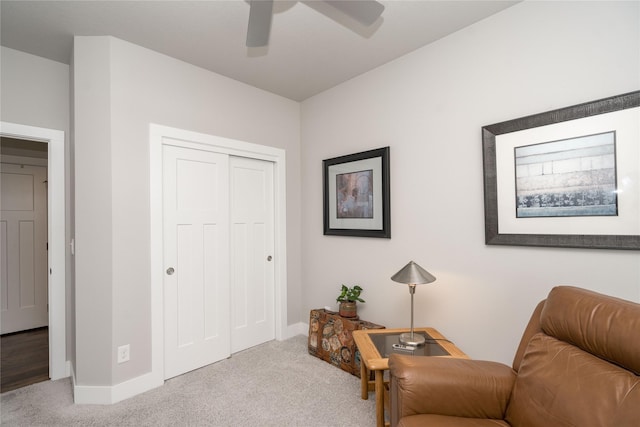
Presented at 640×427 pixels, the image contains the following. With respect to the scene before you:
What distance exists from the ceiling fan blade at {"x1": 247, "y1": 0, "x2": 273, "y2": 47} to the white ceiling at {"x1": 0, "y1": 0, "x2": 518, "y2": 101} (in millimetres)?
308

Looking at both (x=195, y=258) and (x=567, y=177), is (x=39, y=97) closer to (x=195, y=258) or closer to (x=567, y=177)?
(x=195, y=258)

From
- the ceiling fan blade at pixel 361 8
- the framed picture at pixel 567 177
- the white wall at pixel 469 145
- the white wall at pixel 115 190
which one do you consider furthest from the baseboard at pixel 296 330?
the ceiling fan blade at pixel 361 8

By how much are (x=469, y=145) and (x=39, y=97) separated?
3362 millimetres

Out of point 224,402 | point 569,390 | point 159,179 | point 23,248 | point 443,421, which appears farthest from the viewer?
point 23,248

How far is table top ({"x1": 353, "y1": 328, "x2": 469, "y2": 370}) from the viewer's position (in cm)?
178

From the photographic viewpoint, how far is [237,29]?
2.20 m

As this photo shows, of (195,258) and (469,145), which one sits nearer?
(469,145)

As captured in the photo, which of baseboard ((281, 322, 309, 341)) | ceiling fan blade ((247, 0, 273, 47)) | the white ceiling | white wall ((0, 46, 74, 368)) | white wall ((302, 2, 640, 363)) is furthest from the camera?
baseboard ((281, 322, 309, 341))

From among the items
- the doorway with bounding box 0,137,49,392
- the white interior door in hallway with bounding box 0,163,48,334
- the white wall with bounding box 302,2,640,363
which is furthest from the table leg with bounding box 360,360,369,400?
the white interior door in hallway with bounding box 0,163,48,334

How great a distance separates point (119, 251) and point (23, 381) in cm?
145

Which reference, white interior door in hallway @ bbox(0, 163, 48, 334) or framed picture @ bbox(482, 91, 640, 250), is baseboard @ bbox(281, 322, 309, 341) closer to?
framed picture @ bbox(482, 91, 640, 250)

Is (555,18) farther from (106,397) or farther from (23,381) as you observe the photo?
(23,381)

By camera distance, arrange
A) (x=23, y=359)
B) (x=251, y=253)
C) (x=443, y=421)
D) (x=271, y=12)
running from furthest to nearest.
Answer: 1. (x=251, y=253)
2. (x=23, y=359)
3. (x=271, y=12)
4. (x=443, y=421)

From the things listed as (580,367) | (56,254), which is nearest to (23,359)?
(56,254)
